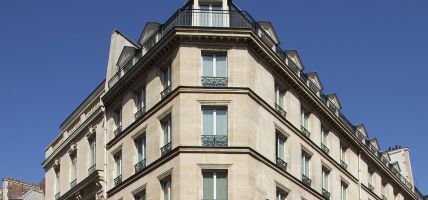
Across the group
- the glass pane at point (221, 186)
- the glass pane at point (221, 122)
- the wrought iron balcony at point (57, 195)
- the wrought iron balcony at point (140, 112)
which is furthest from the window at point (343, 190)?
the wrought iron balcony at point (57, 195)

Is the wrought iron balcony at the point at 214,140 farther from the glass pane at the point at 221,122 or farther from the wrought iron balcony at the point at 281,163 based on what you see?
the wrought iron balcony at the point at 281,163

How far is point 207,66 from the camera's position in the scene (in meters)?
35.5

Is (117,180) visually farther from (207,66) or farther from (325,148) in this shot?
(325,148)

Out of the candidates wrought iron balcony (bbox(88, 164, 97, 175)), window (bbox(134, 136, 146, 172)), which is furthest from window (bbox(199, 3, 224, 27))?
wrought iron balcony (bbox(88, 164, 97, 175))

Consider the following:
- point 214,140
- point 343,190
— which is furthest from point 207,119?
point 343,190

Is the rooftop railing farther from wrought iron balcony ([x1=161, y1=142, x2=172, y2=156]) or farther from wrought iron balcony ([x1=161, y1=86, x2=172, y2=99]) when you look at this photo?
wrought iron balcony ([x1=161, y1=142, x2=172, y2=156])

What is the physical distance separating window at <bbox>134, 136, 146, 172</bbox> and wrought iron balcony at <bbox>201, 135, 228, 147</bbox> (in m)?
4.19

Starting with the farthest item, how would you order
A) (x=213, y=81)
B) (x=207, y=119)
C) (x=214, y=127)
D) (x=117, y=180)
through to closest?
1. (x=117, y=180)
2. (x=213, y=81)
3. (x=207, y=119)
4. (x=214, y=127)

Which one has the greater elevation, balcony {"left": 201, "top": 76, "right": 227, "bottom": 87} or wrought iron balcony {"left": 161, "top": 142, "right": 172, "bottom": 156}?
balcony {"left": 201, "top": 76, "right": 227, "bottom": 87}

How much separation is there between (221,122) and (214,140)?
3.07 feet

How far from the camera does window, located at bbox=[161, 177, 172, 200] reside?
34.3 meters

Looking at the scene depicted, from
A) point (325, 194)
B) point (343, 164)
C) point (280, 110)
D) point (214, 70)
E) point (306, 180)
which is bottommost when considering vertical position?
point (325, 194)

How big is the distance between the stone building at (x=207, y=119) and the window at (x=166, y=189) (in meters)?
0.05

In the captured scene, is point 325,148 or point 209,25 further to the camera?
point 325,148
